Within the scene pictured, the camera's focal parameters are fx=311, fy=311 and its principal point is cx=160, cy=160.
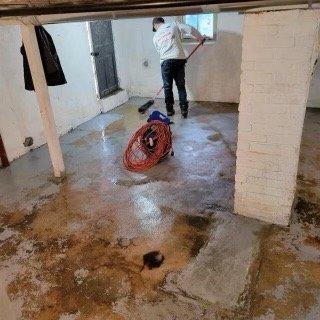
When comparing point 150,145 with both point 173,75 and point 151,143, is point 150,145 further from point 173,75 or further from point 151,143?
point 173,75

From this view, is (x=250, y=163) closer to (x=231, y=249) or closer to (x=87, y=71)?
(x=231, y=249)

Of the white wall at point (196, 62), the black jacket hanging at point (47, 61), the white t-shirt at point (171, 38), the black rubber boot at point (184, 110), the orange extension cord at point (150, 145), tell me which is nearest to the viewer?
the black jacket hanging at point (47, 61)

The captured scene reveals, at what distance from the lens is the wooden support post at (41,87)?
3.20 m

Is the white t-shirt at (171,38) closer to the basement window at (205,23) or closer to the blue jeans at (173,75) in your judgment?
the blue jeans at (173,75)

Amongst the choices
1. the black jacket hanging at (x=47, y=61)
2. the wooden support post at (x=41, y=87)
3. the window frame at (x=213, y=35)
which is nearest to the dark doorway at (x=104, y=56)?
the window frame at (x=213, y=35)

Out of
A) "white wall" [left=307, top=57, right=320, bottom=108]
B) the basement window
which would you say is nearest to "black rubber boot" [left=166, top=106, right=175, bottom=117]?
the basement window

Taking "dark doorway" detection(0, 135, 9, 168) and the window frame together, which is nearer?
"dark doorway" detection(0, 135, 9, 168)

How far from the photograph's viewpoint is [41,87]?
11.3 feet

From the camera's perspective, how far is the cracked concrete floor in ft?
7.07

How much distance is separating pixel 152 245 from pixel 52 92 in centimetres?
338

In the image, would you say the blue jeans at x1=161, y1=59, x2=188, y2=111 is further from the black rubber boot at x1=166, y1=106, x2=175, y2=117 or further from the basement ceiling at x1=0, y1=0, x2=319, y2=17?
the basement ceiling at x1=0, y1=0, x2=319, y2=17

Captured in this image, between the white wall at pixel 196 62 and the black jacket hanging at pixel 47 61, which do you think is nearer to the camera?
the black jacket hanging at pixel 47 61

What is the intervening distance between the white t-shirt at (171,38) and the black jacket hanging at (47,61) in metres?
2.35

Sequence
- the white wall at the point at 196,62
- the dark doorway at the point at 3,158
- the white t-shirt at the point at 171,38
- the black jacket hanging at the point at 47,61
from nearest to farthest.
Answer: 1. the black jacket hanging at the point at 47,61
2. the dark doorway at the point at 3,158
3. the white t-shirt at the point at 171,38
4. the white wall at the point at 196,62
